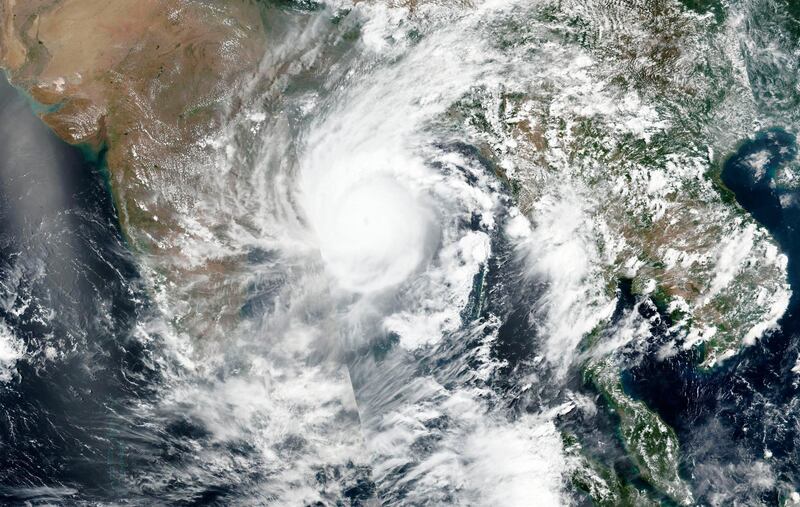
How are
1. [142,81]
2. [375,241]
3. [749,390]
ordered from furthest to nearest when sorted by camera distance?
[142,81], [375,241], [749,390]

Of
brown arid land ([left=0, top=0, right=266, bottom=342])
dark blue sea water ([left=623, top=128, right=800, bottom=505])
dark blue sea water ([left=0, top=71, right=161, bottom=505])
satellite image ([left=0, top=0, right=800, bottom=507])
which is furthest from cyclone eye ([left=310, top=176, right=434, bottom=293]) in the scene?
dark blue sea water ([left=623, top=128, right=800, bottom=505])

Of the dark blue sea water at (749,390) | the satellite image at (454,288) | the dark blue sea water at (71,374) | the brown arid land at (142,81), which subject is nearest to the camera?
the dark blue sea water at (749,390)

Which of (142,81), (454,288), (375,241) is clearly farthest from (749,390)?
(142,81)

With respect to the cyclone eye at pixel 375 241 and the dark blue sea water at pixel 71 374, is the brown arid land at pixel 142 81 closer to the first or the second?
the dark blue sea water at pixel 71 374

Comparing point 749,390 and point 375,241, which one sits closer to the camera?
point 749,390

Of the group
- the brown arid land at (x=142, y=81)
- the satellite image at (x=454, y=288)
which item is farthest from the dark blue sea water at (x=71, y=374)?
the brown arid land at (x=142, y=81)

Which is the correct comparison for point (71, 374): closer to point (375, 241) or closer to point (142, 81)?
point (142, 81)

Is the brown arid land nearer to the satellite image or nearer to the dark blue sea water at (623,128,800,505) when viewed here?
the satellite image

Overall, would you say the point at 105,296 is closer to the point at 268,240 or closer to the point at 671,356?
the point at 268,240
